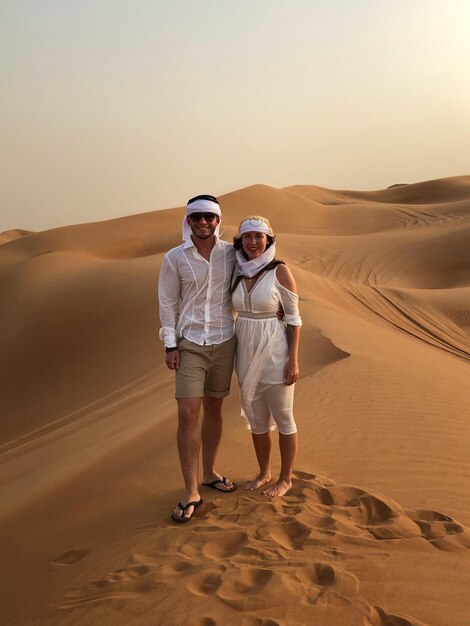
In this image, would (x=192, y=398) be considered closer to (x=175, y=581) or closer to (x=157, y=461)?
(x=175, y=581)

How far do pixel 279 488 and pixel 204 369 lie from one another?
978 mm

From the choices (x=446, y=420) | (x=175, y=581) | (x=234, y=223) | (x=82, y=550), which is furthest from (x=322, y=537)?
(x=234, y=223)

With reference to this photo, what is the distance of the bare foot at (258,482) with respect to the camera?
14.5 feet

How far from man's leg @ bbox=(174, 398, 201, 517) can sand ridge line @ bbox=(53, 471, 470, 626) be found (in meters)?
0.15

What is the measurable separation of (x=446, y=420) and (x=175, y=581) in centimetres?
357

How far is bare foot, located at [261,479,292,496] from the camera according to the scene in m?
4.24

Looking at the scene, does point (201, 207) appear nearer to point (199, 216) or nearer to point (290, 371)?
point (199, 216)

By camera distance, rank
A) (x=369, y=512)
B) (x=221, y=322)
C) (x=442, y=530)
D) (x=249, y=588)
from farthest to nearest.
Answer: (x=221, y=322) < (x=369, y=512) < (x=442, y=530) < (x=249, y=588)

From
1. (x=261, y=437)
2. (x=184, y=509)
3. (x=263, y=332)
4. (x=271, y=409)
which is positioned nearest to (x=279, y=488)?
(x=261, y=437)

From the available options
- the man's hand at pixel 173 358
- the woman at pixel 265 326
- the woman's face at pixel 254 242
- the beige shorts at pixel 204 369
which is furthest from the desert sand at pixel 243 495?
the woman's face at pixel 254 242

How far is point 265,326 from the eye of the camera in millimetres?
4109

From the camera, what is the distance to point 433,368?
27.1 ft

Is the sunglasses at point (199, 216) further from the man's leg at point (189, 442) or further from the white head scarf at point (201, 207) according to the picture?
the man's leg at point (189, 442)

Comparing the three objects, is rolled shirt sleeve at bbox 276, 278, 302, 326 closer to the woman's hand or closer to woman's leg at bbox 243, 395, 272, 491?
the woman's hand
